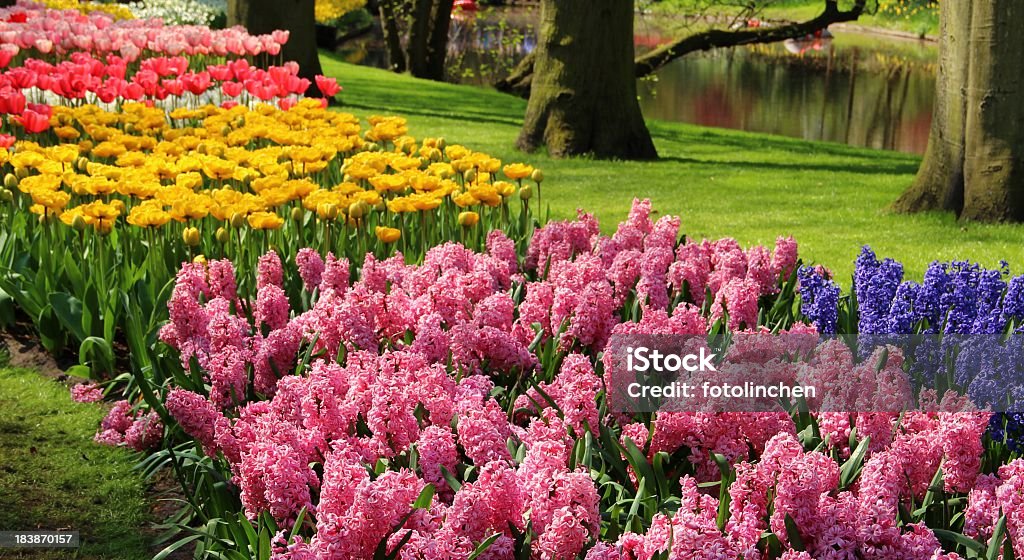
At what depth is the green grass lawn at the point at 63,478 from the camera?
3893 mm

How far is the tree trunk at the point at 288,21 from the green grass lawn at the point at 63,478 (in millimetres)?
10918

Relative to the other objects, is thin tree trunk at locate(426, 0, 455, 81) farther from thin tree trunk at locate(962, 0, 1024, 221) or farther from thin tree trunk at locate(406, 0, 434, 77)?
thin tree trunk at locate(962, 0, 1024, 221)

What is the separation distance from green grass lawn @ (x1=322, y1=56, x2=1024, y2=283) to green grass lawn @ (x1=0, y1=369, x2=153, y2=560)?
4824 mm

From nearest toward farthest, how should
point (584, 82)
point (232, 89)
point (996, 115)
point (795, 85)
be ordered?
point (996, 115) → point (232, 89) → point (584, 82) → point (795, 85)

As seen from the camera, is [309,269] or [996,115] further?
[996,115]

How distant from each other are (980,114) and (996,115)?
0.11 metres

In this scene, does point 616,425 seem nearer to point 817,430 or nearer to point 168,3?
point 817,430

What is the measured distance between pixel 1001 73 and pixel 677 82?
18549mm

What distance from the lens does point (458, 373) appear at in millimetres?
3992

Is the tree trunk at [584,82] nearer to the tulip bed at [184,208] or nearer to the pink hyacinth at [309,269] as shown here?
the tulip bed at [184,208]

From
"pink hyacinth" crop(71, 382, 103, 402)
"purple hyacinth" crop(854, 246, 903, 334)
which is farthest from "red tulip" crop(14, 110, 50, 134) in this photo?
"purple hyacinth" crop(854, 246, 903, 334)

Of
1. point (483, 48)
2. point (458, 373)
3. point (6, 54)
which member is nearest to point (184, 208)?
point (458, 373)

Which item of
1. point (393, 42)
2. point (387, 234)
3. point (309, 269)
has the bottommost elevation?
point (309, 269)

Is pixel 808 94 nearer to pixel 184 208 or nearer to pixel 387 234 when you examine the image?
pixel 387 234
